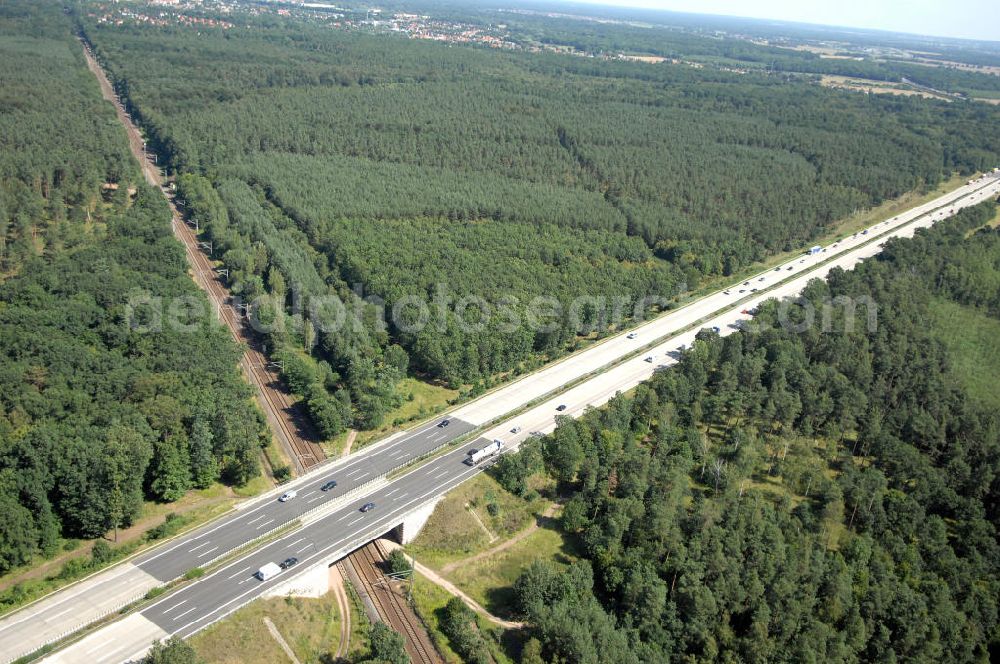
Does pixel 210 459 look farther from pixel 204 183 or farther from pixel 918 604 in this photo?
pixel 204 183

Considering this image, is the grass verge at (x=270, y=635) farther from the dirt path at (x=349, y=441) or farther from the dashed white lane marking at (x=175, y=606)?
the dirt path at (x=349, y=441)

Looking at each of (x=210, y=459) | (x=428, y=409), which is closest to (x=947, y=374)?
(x=428, y=409)

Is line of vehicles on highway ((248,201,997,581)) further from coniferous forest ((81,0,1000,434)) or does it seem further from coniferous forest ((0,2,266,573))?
coniferous forest ((81,0,1000,434))

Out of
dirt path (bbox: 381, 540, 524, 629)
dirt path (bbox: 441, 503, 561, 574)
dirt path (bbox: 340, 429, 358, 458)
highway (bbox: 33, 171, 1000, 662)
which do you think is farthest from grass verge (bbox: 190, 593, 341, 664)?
dirt path (bbox: 340, 429, 358, 458)

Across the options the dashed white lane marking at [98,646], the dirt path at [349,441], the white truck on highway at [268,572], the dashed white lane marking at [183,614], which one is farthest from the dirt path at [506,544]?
the dashed white lane marking at [98,646]

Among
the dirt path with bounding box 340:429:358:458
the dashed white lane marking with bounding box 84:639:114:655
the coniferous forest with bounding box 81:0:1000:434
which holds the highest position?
the coniferous forest with bounding box 81:0:1000:434

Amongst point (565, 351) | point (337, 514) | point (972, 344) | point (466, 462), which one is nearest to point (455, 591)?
point (337, 514)
